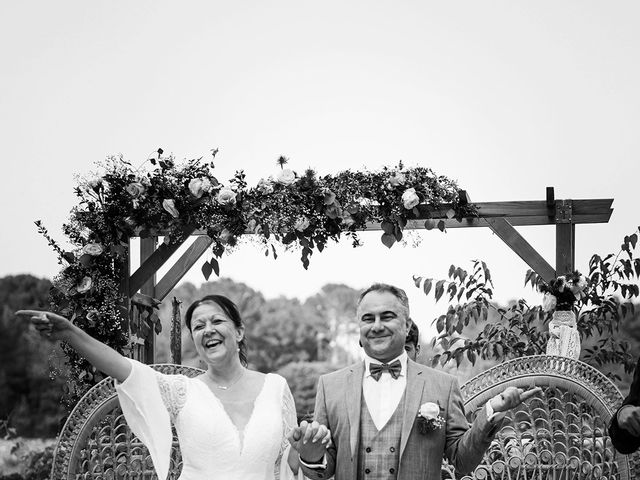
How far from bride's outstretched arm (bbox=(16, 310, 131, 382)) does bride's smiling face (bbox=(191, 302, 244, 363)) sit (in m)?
0.34

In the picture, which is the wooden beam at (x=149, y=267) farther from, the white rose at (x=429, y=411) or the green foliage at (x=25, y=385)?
the green foliage at (x=25, y=385)

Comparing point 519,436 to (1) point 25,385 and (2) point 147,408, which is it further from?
(1) point 25,385

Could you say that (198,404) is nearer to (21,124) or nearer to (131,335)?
(131,335)

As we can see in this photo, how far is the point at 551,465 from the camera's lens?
5055 mm

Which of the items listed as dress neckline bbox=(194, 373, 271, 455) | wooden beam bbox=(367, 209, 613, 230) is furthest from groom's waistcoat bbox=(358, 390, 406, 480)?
wooden beam bbox=(367, 209, 613, 230)

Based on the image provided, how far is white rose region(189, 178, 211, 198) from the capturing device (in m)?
6.11

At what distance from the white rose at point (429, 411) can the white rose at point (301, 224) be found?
2.82 meters

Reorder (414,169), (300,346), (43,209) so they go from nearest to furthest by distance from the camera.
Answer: (414,169)
(43,209)
(300,346)

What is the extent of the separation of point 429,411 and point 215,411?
878mm

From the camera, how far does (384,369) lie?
357 centimetres

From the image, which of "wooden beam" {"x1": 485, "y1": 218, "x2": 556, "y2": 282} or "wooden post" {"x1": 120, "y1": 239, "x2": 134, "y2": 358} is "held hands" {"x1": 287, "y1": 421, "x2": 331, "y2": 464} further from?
"wooden beam" {"x1": 485, "y1": 218, "x2": 556, "y2": 282}

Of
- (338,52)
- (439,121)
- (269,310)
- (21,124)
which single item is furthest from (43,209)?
(269,310)

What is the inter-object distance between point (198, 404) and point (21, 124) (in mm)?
19541

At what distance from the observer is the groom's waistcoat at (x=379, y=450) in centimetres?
344
